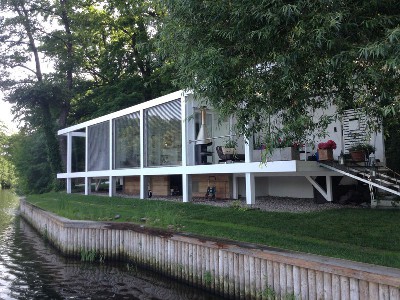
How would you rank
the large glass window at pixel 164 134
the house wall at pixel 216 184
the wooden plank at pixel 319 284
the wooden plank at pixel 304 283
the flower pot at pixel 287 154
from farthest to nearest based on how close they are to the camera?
the house wall at pixel 216 184 < the large glass window at pixel 164 134 < the flower pot at pixel 287 154 < the wooden plank at pixel 304 283 < the wooden plank at pixel 319 284

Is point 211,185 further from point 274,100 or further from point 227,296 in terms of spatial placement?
point 274,100

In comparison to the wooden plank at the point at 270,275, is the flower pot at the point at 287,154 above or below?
above

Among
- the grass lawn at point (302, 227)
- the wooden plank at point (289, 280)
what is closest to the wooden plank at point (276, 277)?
the wooden plank at point (289, 280)

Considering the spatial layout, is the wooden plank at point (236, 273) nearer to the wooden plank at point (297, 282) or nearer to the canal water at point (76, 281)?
the canal water at point (76, 281)

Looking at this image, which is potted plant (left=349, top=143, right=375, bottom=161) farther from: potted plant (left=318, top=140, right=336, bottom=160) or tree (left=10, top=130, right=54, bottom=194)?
tree (left=10, top=130, right=54, bottom=194)

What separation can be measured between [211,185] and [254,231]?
6.64 metres

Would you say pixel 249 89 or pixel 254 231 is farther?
pixel 254 231

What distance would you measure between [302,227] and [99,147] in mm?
13796

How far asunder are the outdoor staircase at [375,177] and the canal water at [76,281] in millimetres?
5452

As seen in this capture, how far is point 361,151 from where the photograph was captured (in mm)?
10922

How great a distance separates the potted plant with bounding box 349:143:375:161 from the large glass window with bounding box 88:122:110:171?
11.8m

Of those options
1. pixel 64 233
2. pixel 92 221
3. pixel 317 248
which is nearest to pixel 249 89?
pixel 317 248

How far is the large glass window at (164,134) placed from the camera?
13.8 m

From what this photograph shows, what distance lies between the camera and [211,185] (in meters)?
14.5
